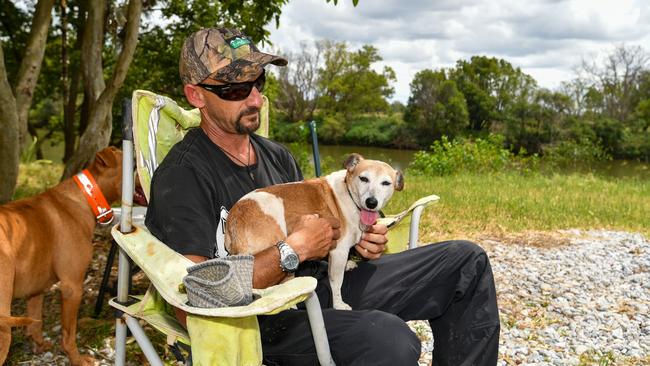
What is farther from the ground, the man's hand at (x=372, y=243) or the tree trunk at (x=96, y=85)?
the tree trunk at (x=96, y=85)

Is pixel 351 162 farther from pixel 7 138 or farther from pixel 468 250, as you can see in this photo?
pixel 7 138

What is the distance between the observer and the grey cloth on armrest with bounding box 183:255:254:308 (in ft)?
5.51

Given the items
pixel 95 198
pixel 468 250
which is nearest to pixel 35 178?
pixel 95 198

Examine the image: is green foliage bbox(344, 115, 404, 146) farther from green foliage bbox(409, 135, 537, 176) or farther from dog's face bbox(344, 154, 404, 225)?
dog's face bbox(344, 154, 404, 225)

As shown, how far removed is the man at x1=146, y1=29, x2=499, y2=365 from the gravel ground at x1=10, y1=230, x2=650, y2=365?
4.04 feet

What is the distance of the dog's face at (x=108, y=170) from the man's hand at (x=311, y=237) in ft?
5.76

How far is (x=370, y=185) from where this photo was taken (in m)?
2.46

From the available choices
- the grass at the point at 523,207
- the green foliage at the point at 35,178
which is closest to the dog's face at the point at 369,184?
the grass at the point at 523,207

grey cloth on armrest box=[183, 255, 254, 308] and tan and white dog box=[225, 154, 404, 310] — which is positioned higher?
tan and white dog box=[225, 154, 404, 310]

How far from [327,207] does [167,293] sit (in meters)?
0.87

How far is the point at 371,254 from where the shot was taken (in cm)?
255

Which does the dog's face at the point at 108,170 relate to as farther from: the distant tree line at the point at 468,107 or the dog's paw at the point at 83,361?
the distant tree line at the point at 468,107

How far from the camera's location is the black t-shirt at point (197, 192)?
2.04 metres

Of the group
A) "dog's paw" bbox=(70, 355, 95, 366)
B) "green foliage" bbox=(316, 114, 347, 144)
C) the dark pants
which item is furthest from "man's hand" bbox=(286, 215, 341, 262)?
"green foliage" bbox=(316, 114, 347, 144)
